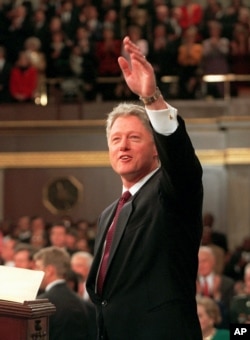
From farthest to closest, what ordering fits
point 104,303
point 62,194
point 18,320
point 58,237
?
point 62,194
point 58,237
point 104,303
point 18,320

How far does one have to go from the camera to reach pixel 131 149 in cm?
469

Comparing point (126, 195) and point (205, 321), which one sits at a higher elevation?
point (126, 195)

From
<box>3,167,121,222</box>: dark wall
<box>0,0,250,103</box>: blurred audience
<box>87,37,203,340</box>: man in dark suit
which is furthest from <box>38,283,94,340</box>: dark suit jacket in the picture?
<box>0,0,250,103</box>: blurred audience

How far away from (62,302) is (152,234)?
3.72 meters

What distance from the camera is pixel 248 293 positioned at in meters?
10.4

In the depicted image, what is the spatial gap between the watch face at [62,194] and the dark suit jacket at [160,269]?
15.4 m

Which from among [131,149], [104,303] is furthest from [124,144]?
[104,303]

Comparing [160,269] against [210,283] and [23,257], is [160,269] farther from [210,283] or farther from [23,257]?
[210,283]

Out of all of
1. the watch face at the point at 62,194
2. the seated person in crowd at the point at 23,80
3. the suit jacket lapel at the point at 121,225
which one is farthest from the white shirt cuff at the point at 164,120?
the seated person in crowd at the point at 23,80

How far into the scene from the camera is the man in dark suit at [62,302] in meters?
7.82

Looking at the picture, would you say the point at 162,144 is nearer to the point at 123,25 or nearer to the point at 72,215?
the point at 72,215

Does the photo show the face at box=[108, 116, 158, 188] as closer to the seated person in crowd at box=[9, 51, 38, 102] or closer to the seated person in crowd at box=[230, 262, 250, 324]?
the seated person in crowd at box=[230, 262, 250, 324]

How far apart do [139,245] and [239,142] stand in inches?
593

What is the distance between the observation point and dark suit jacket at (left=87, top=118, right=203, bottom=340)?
4.52m
